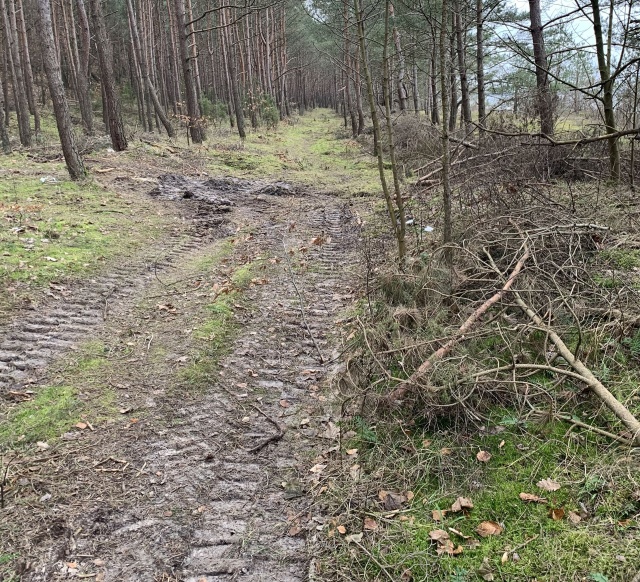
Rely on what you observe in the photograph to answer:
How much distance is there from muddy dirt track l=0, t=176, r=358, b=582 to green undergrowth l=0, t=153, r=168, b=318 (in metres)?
0.42

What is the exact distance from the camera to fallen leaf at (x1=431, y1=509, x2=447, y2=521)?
9.42ft

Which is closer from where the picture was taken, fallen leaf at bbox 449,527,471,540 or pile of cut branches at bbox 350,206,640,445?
fallen leaf at bbox 449,527,471,540

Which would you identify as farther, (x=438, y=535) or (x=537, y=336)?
(x=537, y=336)

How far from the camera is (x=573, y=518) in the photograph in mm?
2660

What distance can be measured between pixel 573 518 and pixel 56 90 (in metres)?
A: 11.9

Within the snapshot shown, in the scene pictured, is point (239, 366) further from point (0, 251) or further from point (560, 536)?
point (0, 251)

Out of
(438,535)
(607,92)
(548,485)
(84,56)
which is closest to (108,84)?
(84,56)

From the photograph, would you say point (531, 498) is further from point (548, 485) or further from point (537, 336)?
point (537, 336)

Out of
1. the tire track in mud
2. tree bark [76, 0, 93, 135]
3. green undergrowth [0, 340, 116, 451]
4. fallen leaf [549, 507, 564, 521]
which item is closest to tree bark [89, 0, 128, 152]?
tree bark [76, 0, 93, 135]

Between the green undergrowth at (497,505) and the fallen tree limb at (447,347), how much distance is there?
301 mm

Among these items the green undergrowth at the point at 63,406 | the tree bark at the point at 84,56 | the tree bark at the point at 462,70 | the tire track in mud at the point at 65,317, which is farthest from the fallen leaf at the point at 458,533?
the tree bark at the point at 84,56

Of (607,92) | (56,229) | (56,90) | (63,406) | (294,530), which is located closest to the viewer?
(294,530)

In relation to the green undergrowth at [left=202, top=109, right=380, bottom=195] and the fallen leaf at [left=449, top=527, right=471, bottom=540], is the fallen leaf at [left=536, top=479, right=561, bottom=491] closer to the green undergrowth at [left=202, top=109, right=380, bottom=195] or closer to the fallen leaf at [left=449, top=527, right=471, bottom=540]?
the fallen leaf at [left=449, top=527, right=471, bottom=540]

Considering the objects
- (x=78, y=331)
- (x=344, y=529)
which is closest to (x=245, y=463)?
(x=344, y=529)
